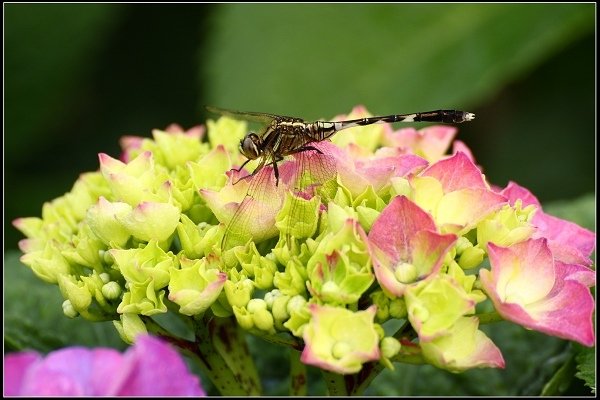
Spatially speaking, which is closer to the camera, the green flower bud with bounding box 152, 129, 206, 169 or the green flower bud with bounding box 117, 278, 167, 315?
the green flower bud with bounding box 117, 278, 167, 315

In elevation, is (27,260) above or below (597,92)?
below

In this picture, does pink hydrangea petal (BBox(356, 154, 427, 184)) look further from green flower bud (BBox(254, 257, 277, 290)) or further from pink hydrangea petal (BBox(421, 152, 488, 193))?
Result: green flower bud (BBox(254, 257, 277, 290))

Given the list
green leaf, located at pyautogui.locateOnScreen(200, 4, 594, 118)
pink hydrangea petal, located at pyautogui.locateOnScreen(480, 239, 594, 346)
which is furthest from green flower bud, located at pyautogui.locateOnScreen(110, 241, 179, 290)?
green leaf, located at pyautogui.locateOnScreen(200, 4, 594, 118)

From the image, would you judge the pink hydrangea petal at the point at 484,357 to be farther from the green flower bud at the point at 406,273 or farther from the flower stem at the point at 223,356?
the flower stem at the point at 223,356

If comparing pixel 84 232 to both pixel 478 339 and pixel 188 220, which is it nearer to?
pixel 188 220

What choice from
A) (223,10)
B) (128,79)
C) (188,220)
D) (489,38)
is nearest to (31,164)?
(128,79)

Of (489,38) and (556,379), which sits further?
(489,38)
